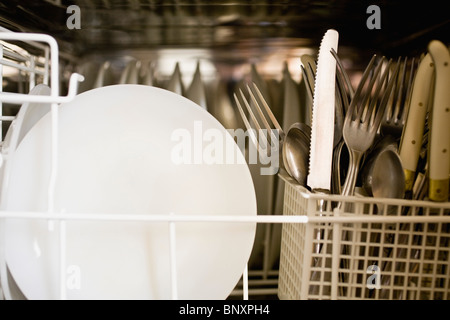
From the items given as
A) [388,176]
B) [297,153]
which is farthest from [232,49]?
[388,176]

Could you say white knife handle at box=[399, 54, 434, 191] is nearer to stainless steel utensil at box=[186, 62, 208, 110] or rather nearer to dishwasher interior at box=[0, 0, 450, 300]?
dishwasher interior at box=[0, 0, 450, 300]

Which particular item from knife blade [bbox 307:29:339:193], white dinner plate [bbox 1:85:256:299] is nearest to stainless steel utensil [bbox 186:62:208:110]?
white dinner plate [bbox 1:85:256:299]

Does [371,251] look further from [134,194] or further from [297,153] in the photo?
[134,194]

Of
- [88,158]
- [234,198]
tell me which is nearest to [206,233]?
[234,198]

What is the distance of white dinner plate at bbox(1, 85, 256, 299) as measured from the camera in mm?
471

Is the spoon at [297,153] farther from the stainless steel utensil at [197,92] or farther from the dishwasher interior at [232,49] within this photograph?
the stainless steel utensil at [197,92]

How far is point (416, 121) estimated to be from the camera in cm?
45

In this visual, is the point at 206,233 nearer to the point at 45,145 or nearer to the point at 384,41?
the point at 45,145

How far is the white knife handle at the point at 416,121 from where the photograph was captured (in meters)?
0.44

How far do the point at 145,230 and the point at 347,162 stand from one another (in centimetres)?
31

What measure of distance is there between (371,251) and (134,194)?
340 mm

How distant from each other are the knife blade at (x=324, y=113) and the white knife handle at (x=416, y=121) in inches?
4.0

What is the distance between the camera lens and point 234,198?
49 cm

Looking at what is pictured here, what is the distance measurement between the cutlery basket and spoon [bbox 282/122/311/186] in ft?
0.11
